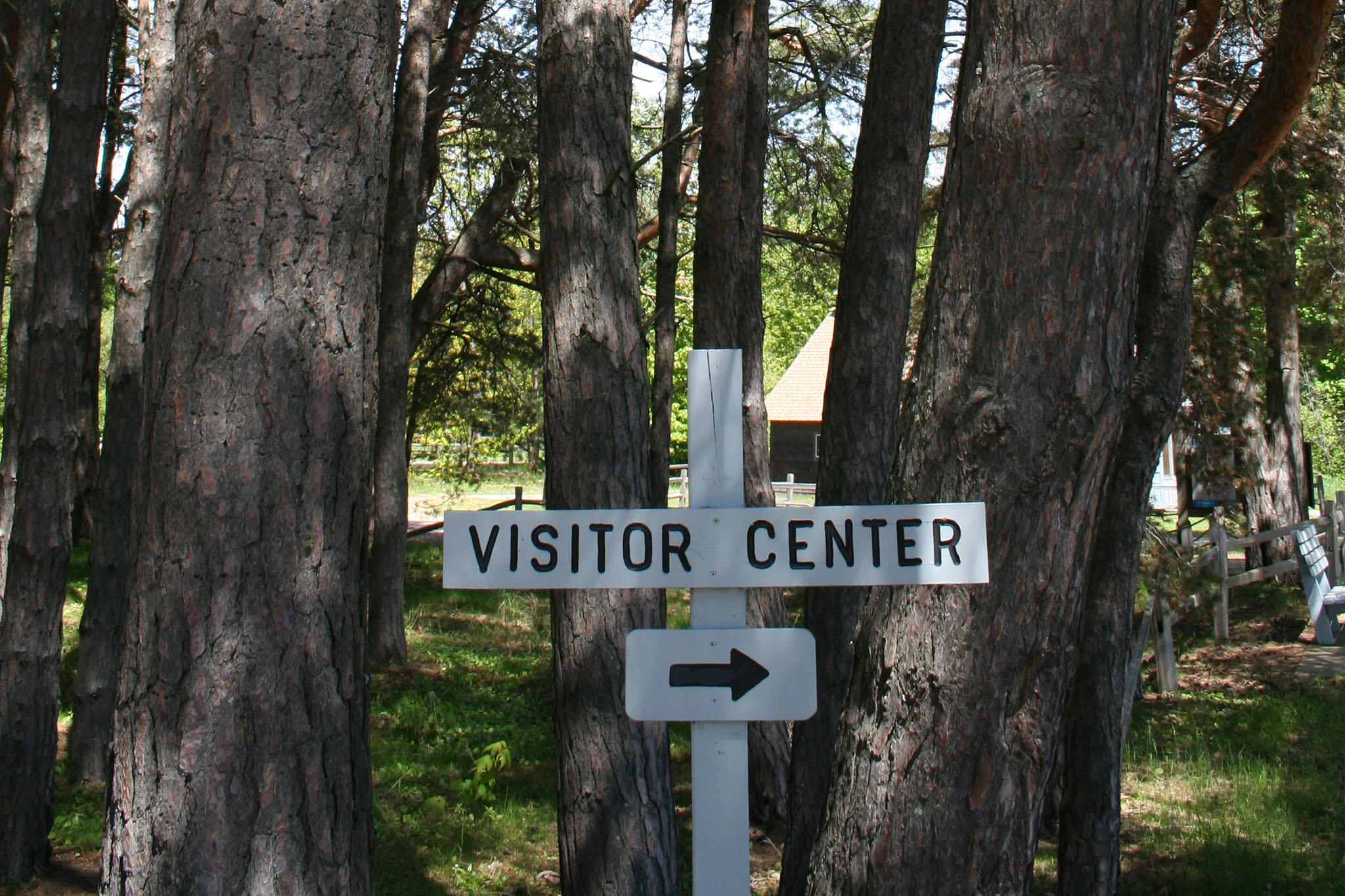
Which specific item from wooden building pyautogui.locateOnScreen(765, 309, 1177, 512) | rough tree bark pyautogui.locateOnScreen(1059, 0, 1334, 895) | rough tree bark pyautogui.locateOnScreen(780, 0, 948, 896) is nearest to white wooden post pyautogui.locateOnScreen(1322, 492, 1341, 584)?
rough tree bark pyautogui.locateOnScreen(780, 0, 948, 896)

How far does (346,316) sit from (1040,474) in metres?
1.77

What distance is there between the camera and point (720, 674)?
232 centimetres

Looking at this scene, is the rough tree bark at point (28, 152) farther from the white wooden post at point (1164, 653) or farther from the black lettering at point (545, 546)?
the white wooden post at point (1164, 653)

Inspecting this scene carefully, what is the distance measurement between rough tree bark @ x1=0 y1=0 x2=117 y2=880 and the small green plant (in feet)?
7.34

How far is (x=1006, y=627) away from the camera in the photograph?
2646mm

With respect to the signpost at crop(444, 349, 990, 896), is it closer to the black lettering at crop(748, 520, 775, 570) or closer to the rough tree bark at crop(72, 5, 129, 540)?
the black lettering at crop(748, 520, 775, 570)

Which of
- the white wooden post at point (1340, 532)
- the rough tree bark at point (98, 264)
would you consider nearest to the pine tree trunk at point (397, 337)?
the rough tree bark at point (98, 264)

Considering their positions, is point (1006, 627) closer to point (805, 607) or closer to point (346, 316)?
point (346, 316)

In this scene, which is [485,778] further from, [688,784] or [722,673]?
[722,673]

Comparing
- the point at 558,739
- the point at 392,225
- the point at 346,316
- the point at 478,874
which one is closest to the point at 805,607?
the point at 558,739

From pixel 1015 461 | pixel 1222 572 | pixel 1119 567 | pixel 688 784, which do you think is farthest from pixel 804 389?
pixel 1015 461

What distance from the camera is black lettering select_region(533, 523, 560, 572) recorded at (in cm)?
238

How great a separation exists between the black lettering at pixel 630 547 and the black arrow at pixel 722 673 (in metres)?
0.23

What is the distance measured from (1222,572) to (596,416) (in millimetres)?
10478
